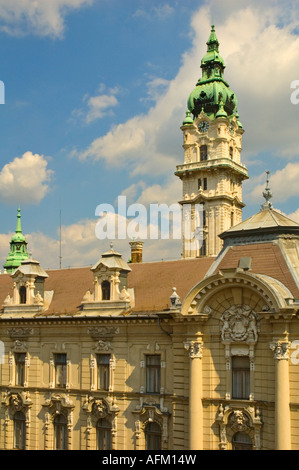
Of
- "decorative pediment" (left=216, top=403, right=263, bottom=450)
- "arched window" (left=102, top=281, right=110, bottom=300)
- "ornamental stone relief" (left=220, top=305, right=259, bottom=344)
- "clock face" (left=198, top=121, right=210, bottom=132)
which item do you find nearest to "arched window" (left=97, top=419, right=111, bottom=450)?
"arched window" (left=102, top=281, right=110, bottom=300)

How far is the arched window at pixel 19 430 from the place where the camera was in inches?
1539

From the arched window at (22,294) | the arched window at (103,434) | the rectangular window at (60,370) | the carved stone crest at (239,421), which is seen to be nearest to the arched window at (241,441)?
the carved stone crest at (239,421)

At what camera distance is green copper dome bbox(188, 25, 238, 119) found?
90875 mm

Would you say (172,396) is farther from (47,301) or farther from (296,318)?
(47,301)

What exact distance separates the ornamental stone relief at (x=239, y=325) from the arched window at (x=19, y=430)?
16.4 meters

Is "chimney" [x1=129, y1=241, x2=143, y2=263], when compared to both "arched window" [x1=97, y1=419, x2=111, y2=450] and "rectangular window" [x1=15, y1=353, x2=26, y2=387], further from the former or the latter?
"arched window" [x1=97, y1=419, x2=111, y2=450]

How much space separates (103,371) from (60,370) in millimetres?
3447

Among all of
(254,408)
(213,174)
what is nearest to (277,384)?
(254,408)

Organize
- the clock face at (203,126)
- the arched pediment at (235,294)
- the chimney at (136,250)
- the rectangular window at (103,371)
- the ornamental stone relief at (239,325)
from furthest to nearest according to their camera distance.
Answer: the clock face at (203,126), the chimney at (136,250), the rectangular window at (103,371), the ornamental stone relief at (239,325), the arched pediment at (235,294)

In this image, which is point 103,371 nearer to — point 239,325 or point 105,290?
point 105,290

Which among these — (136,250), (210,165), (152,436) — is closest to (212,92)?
(210,165)

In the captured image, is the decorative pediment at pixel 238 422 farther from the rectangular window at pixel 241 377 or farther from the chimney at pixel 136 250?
the chimney at pixel 136 250

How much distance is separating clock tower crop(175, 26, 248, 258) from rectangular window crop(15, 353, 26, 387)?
47469 millimetres

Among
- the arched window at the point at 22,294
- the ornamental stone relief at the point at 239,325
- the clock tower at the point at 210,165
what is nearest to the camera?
the ornamental stone relief at the point at 239,325
